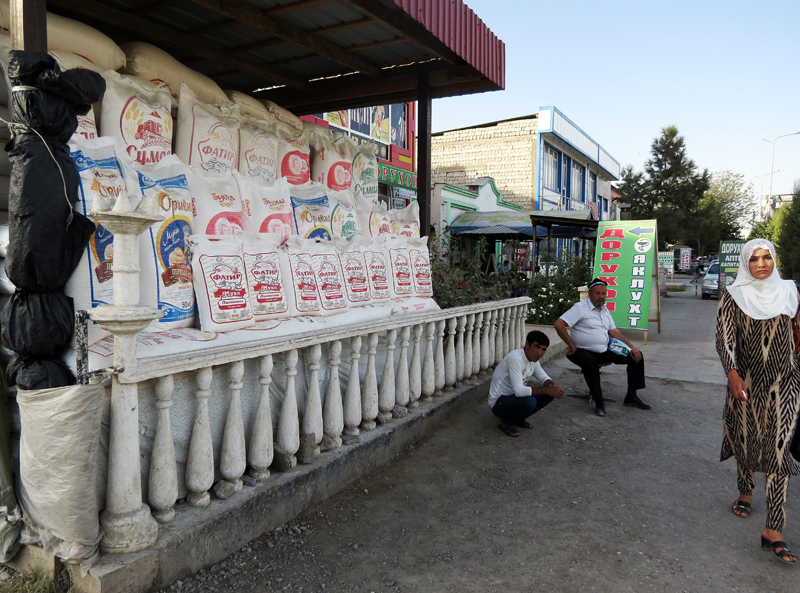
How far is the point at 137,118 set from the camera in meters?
2.96

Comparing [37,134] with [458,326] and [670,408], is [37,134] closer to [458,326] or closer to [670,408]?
[458,326]

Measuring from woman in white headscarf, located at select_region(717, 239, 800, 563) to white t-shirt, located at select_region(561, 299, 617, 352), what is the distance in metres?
2.26

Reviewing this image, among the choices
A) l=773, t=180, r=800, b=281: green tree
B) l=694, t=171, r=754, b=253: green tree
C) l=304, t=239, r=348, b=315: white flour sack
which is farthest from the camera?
l=694, t=171, r=754, b=253: green tree

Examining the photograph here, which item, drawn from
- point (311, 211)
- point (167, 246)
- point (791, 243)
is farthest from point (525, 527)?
point (791, 243)

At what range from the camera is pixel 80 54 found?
292 centimetres

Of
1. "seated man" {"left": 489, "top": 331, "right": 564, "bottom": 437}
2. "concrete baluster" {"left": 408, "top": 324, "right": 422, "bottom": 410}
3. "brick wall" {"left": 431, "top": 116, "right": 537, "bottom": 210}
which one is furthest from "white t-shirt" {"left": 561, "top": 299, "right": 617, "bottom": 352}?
"brick wall" {"left": 431, "top": 116, "right": 537, "bottom": 210}

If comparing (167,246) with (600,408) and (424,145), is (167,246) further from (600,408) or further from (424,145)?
(600,408)

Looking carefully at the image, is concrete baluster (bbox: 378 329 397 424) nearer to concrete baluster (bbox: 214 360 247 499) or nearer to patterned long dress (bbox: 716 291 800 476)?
concrete baluster (bbox: 214 360 247 499)

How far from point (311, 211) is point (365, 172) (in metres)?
1.25

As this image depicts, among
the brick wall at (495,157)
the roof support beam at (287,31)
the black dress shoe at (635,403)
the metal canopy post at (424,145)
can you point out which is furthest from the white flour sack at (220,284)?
the brick wall at (495,157)

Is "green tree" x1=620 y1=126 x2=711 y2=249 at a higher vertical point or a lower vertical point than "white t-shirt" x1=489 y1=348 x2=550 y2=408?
higher

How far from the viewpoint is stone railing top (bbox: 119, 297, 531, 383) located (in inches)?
81.7

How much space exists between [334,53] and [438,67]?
3.42 feet

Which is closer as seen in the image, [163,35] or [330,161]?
[163,35]
